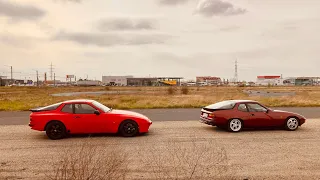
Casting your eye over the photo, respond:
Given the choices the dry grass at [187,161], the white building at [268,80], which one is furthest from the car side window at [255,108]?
the white building at [268,80]

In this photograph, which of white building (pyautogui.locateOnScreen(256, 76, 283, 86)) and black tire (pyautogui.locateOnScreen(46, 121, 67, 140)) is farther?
white building (pyautogui.locateOnScreen(256, 76, 283, 86))

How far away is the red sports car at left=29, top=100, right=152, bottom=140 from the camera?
11.1 metres

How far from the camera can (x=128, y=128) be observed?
1137 centimetres

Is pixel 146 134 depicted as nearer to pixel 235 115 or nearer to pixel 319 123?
pixel 235 115

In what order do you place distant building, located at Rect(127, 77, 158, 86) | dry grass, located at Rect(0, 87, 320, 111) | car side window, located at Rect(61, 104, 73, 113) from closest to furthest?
car side window, located at Rect(61, 104, 73, 113) → dry grass, located at Rect(0, 87, 320, 111) → distant building, located at Rect(127, 77, 158, 86)

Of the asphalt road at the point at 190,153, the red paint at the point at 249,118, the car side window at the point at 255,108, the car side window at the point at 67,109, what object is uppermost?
the car side window at the point at 67,109

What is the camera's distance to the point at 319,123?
14.9 meters

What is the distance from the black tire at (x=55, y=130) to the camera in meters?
11.1

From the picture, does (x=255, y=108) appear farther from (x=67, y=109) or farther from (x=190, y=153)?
(x=67, y=109)

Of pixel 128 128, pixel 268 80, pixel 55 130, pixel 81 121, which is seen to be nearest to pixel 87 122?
pixel 81 121

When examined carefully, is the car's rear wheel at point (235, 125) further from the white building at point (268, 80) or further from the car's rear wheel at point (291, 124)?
the white building at point (268, 80)

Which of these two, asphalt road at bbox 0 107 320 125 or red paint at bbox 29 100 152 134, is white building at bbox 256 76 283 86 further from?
red paint at bbox 29 100 152 134

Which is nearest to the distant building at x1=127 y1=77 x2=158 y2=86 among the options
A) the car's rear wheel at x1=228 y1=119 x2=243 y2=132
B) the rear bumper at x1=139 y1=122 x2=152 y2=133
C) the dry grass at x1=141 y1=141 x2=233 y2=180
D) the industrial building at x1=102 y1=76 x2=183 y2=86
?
→ the industrial building at x1=102 y1=76 x2=183 y2=86

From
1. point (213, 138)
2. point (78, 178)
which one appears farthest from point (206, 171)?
point (213, 138)
